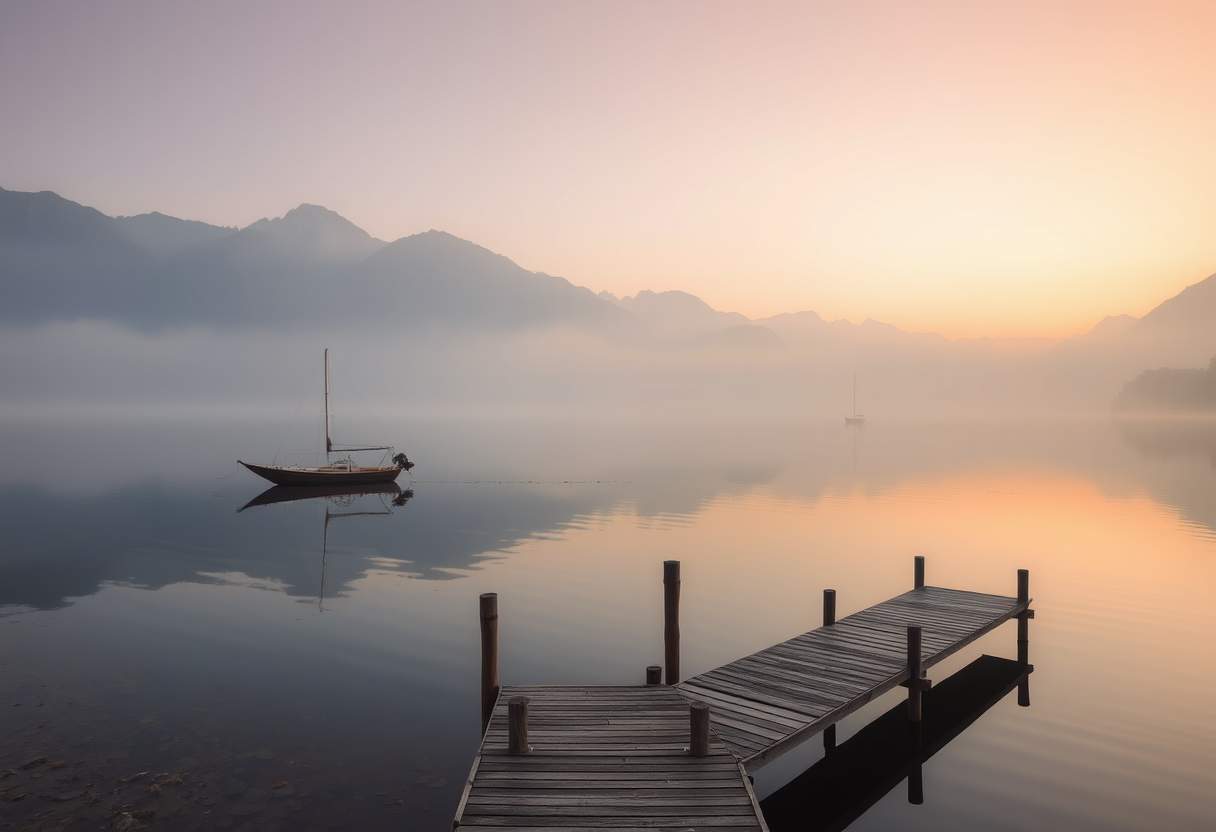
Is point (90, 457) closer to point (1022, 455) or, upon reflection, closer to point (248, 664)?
point (248, 664)

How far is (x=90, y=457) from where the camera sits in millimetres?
112688

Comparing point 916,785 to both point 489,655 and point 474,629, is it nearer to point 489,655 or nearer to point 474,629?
point 489,655

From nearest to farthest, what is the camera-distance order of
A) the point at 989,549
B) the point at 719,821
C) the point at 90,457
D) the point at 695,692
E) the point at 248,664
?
the point at 719,821 < the point at 695,692 < the point at 248,664 < the point at 989,549 < the point at 90,457

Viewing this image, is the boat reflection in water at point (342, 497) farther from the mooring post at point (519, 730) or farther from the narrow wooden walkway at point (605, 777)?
the mooring post at point (519, 730)

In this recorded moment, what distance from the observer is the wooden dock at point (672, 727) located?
34.6 ft

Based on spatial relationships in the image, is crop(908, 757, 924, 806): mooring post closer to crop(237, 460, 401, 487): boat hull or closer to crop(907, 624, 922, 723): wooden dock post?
crop(907, 624, 922, 723): wooden dock post

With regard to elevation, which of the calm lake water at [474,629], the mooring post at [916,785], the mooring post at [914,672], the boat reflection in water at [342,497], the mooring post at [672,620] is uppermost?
the mooring post at [672,620]

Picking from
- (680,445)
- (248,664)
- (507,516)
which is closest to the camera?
(248,664)

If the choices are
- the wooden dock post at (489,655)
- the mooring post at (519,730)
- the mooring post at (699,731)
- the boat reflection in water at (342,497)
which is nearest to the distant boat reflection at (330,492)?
the boat reflection in water at (342,497)

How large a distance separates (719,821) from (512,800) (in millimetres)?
2780

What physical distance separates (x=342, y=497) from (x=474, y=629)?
Answer: 154ft

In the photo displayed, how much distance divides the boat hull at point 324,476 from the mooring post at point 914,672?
197 ft

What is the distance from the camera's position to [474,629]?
88.7ft

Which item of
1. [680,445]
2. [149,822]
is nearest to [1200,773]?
[149,822]
